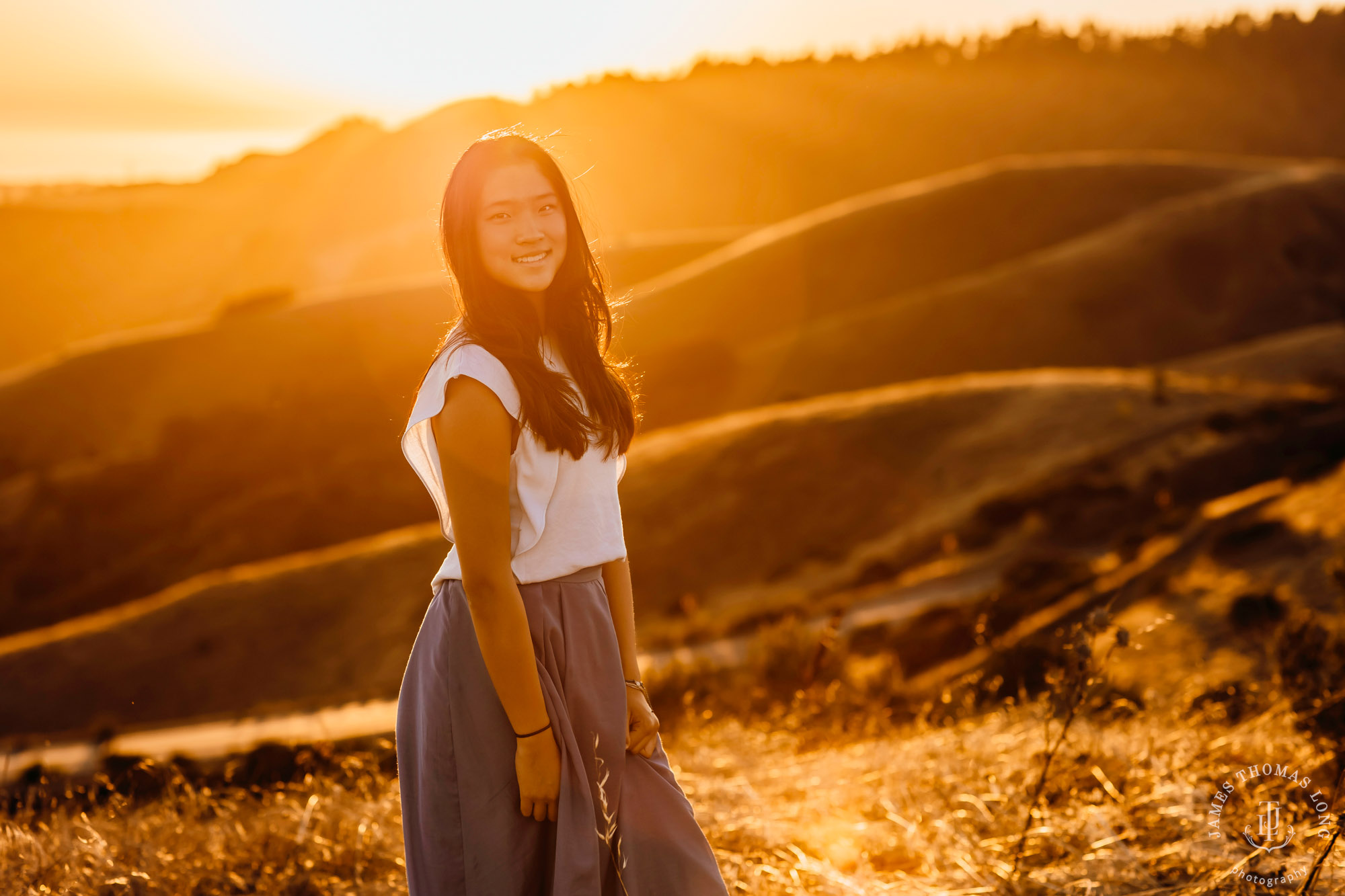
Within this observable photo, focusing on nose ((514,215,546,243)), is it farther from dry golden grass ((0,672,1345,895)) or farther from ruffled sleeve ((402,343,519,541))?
dry golden grass ((0,672,1345,895))

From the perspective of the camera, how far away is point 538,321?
2.66 m

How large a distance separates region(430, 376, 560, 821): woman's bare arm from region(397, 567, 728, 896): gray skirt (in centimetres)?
16

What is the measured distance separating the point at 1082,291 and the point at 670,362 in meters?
27.2

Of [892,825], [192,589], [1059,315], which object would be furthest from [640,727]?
[1059,315]

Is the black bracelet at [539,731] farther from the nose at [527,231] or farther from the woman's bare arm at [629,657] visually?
the nose at [527,231]

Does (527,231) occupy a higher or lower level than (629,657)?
higher

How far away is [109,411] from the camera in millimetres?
69750

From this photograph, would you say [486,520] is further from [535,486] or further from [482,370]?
[482,370]

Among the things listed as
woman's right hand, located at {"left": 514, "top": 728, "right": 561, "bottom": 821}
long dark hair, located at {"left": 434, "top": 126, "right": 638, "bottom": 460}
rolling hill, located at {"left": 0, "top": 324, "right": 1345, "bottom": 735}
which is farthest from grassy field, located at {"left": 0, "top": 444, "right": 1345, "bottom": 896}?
rolling hill, located at {"left": 0, "top": 324, "right": 1345, "bottom": 735}

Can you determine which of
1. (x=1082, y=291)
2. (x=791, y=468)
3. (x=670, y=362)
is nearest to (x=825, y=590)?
(x=791, y=468)

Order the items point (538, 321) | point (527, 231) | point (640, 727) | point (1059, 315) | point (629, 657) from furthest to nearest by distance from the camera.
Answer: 1. point (1059, 315)
2. point (629, 657)
3. point (640, 727)
4. point (538, 321)
5. point (527, 231)

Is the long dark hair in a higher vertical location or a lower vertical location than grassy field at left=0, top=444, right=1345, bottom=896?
higher

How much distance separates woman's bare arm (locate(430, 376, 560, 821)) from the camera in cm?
230
